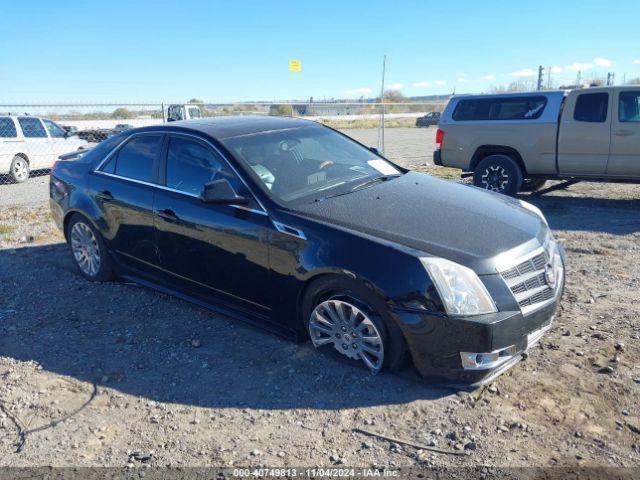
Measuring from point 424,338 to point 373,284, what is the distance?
452 millimetres

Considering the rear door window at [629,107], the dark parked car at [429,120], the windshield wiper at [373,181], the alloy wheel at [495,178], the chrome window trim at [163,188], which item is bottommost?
the alloy wheel at [495,178]

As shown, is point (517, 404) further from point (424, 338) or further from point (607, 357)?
point (607, 357)

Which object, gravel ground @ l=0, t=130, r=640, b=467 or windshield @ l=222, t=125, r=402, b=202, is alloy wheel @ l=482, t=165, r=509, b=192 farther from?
windshield @ l=222, t=125, r=402, b=202

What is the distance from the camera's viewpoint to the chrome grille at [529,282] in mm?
3342

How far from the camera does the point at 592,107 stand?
28.8 ft

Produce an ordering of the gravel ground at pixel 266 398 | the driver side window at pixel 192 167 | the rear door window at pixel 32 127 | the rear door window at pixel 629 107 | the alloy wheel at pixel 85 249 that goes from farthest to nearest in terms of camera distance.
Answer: the rear door window at pixel 32 127
the rear door window at pixel 629 107
the alloy wheel at pixel 85 249
the driver side window at pixel 192 167
the gravel ground at pixel 266 398

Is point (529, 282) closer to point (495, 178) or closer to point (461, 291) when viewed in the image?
point (461, 291)

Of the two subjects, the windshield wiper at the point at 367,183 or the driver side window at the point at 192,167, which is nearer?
the windshield wiper at the point at 367,183

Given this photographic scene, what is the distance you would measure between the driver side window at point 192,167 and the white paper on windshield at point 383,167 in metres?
1.41

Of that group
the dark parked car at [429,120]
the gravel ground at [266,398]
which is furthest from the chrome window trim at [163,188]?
the dark parked car at [429,120]

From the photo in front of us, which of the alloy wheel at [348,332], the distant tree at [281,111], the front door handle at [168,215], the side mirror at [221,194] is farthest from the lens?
the distant tree at [281,111]

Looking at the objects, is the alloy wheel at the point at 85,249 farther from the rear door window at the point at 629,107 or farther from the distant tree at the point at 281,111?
the distant tree at the point at 281,111

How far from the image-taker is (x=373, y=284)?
3355mm

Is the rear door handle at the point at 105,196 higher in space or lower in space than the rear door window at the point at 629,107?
lower
